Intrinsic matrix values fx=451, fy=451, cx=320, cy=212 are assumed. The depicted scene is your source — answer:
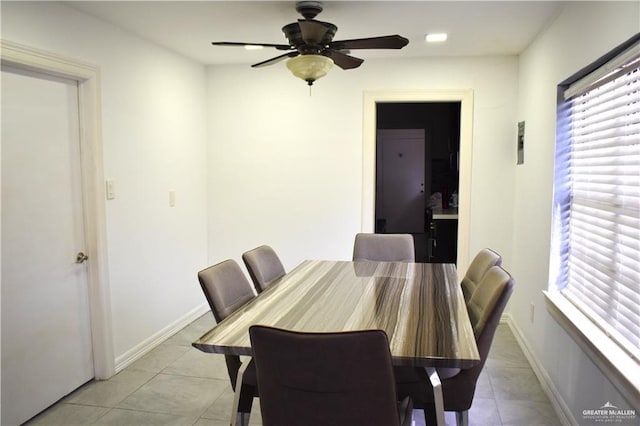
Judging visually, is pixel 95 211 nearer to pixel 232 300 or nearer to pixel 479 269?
pixel 232 300

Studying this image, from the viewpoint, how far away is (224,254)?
4.37 m

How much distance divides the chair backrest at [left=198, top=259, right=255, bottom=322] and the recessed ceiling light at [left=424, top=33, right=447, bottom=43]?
85.4 inches

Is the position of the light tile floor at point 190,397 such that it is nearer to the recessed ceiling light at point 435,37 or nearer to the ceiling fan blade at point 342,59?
the ceiling fan blade at point 342,59

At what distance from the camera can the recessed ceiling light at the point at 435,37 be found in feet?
10.5

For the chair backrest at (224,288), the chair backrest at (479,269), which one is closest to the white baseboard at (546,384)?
the chair backrest at (479,269)

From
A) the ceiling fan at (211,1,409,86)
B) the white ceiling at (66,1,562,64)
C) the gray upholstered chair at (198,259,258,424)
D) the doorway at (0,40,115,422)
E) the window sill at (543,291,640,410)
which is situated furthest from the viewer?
the doorway at (0,40,115,422)

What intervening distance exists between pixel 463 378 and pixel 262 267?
1230 millimetres

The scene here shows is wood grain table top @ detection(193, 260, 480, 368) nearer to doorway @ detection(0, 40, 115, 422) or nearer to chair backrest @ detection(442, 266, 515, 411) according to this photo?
chair backrest @ detection(442, 266, 515, 411)

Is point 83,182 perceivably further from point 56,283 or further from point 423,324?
point 423,324

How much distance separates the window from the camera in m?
1.86

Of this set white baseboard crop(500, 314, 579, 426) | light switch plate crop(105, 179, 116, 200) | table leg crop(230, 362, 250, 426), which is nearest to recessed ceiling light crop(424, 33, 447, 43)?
white baseboard crop(500, 314, 579, 426)

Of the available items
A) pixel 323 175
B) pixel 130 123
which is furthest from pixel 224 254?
pixel 130 123

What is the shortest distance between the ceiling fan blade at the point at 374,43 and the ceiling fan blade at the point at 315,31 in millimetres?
81

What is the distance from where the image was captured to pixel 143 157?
10.8ft
